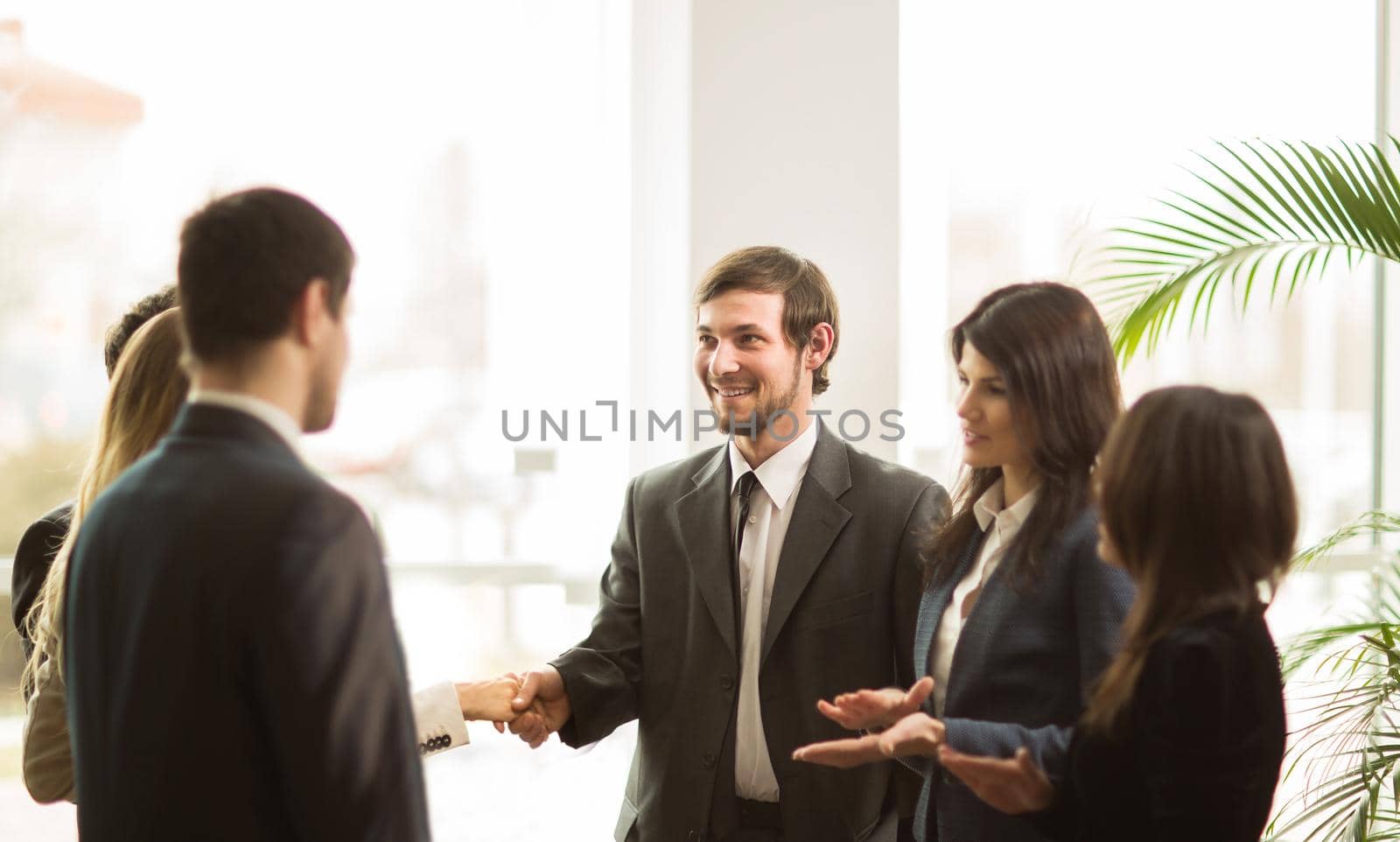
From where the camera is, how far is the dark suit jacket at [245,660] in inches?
39.3

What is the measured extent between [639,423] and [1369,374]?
2.13m

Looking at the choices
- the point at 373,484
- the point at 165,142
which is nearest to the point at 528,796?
the point at 373,484

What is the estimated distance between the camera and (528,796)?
3.01m

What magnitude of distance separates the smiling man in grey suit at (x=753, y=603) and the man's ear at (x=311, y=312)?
3.61 feet

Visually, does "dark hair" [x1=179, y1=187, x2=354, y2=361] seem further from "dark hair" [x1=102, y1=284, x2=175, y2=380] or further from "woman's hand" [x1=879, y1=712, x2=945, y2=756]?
"dark hair" [x1=102, y1=284, x2=175, y2=380]

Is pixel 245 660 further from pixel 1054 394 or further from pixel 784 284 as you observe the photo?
pixel 784 284

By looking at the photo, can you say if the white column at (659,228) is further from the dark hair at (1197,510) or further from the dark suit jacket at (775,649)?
the dark hair at (1197,510)

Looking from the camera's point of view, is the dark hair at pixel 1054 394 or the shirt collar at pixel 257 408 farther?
the dark hair at pixel 1054 394

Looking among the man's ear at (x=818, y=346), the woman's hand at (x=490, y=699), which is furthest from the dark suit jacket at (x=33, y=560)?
the man's ear at (x=818, y=346)

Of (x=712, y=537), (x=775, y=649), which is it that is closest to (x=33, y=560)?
(x=712, y=537)

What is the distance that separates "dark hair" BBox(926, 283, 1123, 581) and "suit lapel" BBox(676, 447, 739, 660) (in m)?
0.63

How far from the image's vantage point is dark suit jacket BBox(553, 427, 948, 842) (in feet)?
6.51

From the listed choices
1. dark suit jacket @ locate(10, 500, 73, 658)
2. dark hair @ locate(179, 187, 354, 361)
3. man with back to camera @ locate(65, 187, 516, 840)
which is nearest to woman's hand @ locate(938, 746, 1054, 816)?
man with back to camera @ locate(65, 187, 516, 840)

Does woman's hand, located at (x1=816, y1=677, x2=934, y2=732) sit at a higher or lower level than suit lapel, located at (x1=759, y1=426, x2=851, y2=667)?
lower
